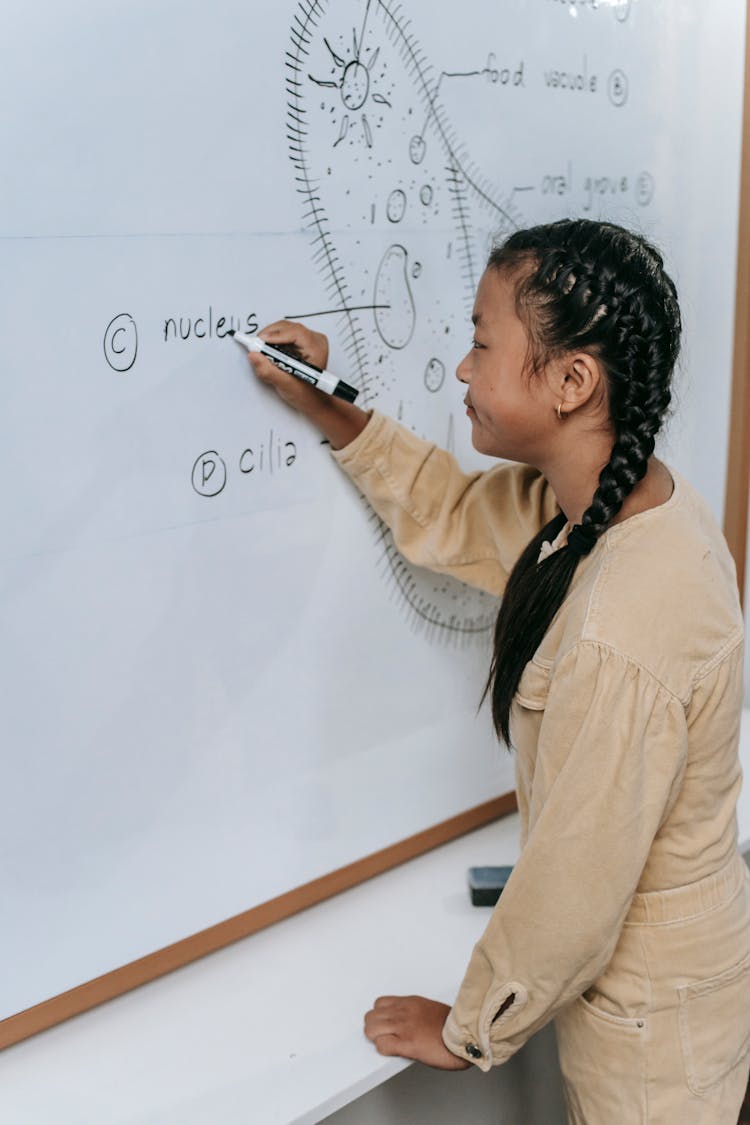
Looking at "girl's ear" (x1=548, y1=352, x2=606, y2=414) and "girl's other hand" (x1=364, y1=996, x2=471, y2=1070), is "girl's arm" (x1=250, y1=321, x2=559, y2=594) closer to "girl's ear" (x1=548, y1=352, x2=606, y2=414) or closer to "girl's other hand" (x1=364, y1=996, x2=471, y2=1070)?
"girl's ear" (x1=548, y1=352, x2=606, y2=414)

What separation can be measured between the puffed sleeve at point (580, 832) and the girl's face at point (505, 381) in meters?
0.16

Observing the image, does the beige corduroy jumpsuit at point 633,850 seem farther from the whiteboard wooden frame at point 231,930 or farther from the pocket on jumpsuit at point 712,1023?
the whiteboard wooden frame at point 231,930

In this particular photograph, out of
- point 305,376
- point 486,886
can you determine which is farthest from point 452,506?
point 486,886

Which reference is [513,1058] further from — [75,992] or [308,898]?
[75,992]

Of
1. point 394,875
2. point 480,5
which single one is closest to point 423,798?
point 394,875

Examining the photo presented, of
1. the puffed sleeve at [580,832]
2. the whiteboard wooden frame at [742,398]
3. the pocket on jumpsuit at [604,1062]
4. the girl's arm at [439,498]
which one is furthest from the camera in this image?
the whiteboard wooden frame at [742,398]

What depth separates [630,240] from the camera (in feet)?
2.82

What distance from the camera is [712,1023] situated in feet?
2.98

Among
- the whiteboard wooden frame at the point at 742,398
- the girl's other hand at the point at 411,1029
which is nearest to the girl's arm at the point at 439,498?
the girl's other hand at the point at 411,1029

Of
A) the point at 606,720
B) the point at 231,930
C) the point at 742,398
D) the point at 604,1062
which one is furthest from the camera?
the point at 742,398

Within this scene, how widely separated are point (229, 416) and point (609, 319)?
0.28 metres

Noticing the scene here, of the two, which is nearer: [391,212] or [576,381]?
[576,381]

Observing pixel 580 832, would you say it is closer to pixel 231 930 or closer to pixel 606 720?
pixel 606 720

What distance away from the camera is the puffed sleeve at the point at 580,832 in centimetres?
79
